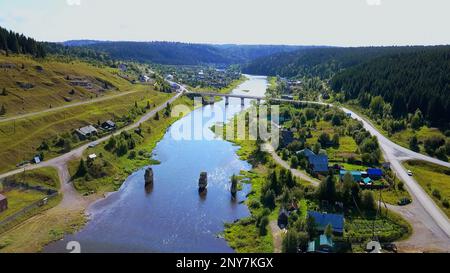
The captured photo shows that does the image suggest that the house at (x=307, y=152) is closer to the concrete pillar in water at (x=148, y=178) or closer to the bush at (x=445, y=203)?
the bush at (x=445, y=203)

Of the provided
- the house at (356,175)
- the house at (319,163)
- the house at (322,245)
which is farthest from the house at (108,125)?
the house at (322,245)

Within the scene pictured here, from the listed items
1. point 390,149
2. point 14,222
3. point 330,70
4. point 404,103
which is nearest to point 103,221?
point 14,222

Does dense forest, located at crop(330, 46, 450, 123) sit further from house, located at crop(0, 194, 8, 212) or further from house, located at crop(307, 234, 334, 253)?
house, located at crop(0, 194, 8, 212)

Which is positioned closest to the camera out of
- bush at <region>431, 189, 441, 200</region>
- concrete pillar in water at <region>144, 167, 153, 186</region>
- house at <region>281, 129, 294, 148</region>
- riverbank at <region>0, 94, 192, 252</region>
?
Answer: riverbank at <region>0, 94, 192, 252</region>

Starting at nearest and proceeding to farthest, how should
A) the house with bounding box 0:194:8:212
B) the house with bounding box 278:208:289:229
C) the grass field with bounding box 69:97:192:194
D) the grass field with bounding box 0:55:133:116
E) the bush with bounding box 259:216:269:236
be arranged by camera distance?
the bush with bounding box 259:216:269:236, the house with bounding box 278:208:289:229, the house with bounding box 0:194:8:212, the grass field with bounding box 69:97:192:194, the grass field with bounding box 0:55:133:116

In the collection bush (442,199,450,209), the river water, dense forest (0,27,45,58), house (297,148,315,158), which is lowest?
the river water

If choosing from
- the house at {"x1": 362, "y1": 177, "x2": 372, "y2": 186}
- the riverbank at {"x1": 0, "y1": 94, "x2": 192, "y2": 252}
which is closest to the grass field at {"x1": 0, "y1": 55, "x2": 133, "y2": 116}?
the riverbank at {"x1": 0, "y1": 94, "x2": 192, "y2": 252}
